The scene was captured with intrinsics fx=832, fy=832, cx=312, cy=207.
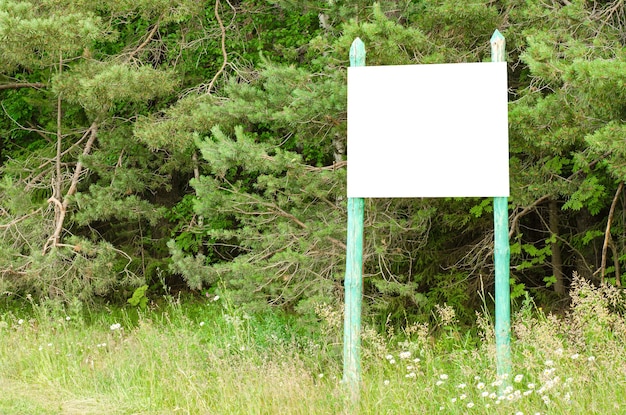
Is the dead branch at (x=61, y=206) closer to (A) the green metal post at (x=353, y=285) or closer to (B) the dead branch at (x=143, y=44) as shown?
(B) the dead branch at (x=143, y=44)

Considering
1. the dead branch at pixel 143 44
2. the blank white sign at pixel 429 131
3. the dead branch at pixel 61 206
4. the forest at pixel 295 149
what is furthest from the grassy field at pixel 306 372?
the dead branch at pixel 143 44

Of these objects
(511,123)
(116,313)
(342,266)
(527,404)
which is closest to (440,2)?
(511,123)

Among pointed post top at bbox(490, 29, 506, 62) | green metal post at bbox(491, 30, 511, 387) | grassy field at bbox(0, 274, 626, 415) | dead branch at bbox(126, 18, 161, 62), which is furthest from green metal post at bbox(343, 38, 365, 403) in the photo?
dead branch at bbox(126, 18, 161, 62)

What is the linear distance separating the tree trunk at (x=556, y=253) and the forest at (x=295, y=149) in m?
0.02

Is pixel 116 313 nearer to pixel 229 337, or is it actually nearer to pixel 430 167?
pixel 229 337

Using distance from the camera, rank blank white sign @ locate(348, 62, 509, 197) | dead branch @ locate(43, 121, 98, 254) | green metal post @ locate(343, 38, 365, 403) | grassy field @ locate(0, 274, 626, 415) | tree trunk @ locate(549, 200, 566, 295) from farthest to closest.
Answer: dead branch @ locate(43, 121, 98, 254) → tree trunk @ locate(549, 200, 566, 295) → green metal post @ locate(343, 38, 365, 403) → blank white sign @ locate(348, 62, 509, 197) → grassy field @ locate(0, 274, 626, 415)

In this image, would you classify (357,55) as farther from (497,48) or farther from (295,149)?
(295,149)

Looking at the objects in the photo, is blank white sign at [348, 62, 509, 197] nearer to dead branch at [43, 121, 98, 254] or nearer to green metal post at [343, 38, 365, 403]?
green metal post at [343, 38, 365, 403]

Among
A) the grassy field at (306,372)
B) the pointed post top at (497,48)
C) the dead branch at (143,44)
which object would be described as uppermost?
the dead branch at (143,44)

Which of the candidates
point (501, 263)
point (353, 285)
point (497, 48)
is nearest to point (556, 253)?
point (501, 263)

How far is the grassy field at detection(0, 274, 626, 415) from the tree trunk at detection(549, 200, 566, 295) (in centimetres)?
201

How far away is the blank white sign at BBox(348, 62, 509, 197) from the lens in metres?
5.52

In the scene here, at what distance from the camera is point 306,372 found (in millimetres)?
6160

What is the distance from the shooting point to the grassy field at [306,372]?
5312mm
